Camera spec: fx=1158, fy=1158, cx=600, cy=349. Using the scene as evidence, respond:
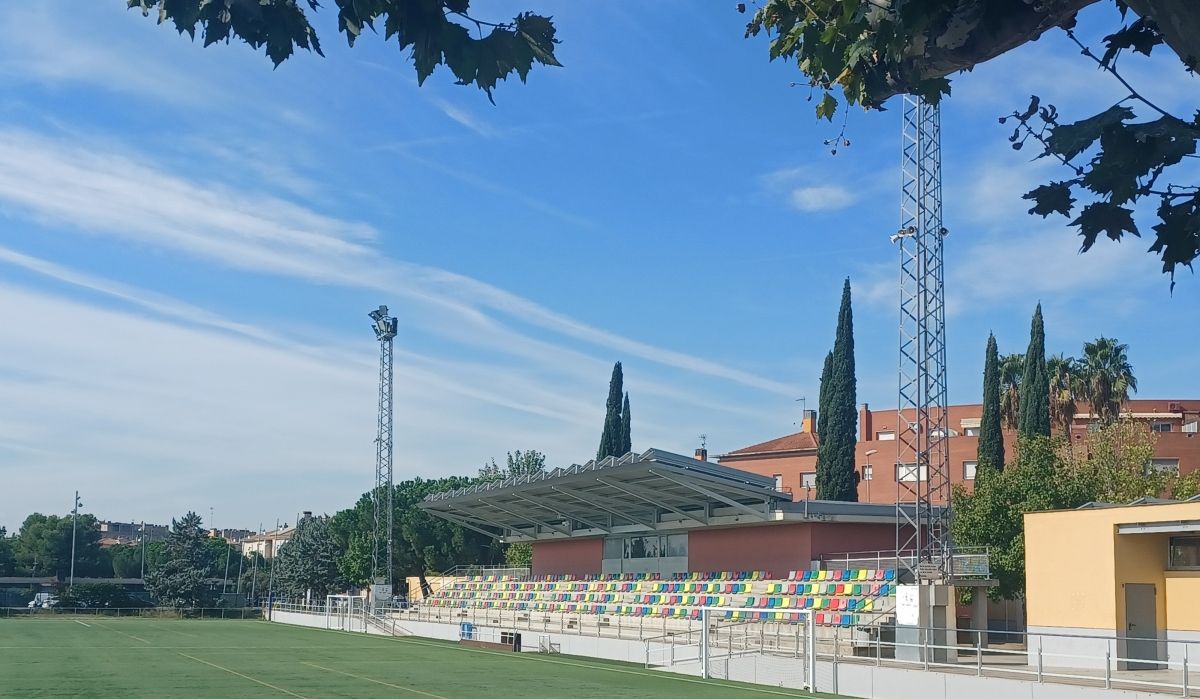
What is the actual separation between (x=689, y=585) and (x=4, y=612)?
165 feet

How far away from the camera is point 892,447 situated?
67625mm

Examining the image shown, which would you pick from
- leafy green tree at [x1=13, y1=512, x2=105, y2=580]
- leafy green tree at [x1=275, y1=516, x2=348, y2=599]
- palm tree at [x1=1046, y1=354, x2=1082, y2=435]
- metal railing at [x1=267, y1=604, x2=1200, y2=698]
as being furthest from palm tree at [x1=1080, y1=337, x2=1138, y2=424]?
leafy green tree at [x1=13, y1=512, x2=105, y2=580]

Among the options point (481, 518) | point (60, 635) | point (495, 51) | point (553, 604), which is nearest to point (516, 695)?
point (495, 51)

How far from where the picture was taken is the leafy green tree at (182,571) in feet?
265

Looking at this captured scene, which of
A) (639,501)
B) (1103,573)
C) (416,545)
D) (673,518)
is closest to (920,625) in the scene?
(1103,573)

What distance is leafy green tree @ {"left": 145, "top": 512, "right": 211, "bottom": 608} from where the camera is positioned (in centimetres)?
8081

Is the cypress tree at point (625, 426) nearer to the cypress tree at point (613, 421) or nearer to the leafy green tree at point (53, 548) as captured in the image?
the cypress tree at point (613, 421)

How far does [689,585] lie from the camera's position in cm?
4478

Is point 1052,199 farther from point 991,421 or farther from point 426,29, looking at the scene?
point 991,421

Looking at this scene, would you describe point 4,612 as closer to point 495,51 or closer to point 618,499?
point 618,499

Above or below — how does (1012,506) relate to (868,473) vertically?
below

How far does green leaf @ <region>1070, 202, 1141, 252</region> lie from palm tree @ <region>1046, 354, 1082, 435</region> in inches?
2308

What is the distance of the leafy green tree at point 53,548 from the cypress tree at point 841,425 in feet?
271

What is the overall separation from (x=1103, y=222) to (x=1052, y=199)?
0.71 feet
